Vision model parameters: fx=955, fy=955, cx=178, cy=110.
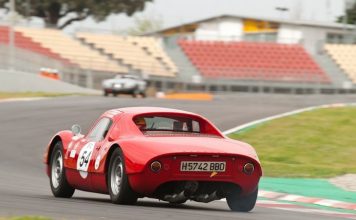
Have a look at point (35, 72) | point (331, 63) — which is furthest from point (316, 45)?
point (35, 72)

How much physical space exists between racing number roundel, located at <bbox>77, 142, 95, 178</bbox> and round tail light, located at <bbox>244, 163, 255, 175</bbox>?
71.6 inches

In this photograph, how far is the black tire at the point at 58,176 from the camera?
11.4m

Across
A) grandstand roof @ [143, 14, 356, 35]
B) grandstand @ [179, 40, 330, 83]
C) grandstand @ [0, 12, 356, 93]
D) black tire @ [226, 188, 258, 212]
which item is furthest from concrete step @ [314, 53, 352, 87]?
black tire @ [226, 188, 258, 212]

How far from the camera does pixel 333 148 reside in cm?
2056

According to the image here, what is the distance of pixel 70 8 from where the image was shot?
241ft

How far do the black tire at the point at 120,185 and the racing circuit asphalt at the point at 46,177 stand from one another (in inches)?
4.9

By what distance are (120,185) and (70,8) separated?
64.8 m

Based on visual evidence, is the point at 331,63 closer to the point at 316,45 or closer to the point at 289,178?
the point at 316,45

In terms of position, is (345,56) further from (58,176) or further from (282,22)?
(58,176)

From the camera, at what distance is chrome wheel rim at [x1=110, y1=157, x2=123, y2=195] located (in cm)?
987

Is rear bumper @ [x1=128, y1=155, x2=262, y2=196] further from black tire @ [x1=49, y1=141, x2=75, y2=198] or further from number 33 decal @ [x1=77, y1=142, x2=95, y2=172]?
black tire @ [x1=49, y1=141, x2=75, y2=198]

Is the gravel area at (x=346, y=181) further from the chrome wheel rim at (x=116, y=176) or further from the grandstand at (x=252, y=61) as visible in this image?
the grandstand at (x=252, y=61)

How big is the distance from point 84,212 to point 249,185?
2.00 meters

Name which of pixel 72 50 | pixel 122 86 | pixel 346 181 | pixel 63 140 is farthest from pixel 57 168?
pixel 72 50
